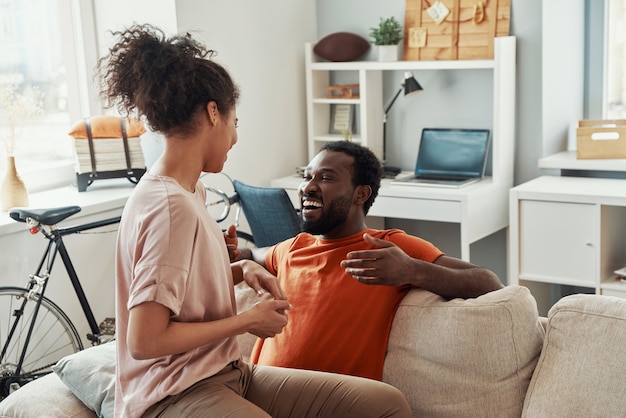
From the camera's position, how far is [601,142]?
3717 millimetres

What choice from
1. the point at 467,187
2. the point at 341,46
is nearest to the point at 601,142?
the point at 467,187

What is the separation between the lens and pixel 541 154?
155 inches

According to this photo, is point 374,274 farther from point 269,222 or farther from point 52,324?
point 52,324

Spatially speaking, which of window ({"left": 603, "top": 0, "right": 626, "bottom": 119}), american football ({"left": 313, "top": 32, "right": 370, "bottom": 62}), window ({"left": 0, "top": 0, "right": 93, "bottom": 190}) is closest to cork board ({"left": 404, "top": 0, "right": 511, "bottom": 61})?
american football ({"left": 313, "top": 32, "right": 370, "bottom": 62})

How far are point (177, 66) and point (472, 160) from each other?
265 centimetres

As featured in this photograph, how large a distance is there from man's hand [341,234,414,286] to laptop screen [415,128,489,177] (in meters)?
2.13

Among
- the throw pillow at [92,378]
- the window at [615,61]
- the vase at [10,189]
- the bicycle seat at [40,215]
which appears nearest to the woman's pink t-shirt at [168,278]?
the throw pillow at [92,378]

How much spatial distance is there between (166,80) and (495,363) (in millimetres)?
951

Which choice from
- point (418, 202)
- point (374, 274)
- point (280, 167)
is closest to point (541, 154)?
point (418, 202)

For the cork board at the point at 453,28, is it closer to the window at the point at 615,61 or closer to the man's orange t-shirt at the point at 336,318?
the window at the point at 615,61

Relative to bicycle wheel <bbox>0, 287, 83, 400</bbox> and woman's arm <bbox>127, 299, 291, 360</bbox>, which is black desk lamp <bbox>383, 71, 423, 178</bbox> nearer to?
bicycle wheel <bbox>0, 287, 83, 400</bbox>

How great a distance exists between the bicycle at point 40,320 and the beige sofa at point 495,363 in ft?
3.46

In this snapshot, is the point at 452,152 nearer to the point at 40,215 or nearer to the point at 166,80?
the point at 40,215

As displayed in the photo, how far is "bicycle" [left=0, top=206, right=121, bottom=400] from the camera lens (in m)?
3.03
